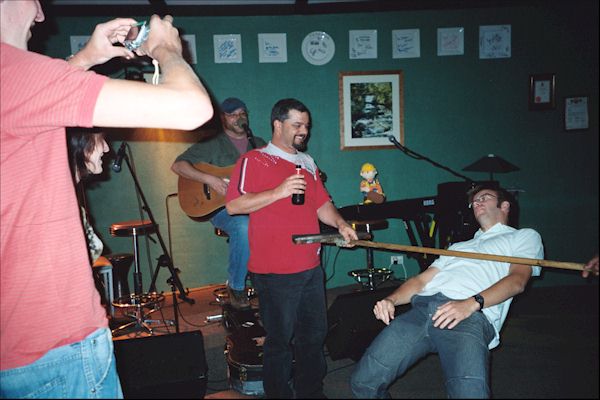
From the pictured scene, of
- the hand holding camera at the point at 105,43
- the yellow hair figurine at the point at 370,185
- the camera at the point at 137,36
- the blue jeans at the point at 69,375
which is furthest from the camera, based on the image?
the yellow hair figurine at the point at 370,185

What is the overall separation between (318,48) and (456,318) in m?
4.10

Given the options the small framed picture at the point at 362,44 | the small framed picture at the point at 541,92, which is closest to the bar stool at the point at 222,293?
the small framed picture at the point at 362,44

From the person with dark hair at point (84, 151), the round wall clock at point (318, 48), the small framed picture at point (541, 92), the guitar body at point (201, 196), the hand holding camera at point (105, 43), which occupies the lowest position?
the guitar body at point (201, 196)

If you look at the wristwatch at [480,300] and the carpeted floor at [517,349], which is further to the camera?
the wristwatch at [480,300]

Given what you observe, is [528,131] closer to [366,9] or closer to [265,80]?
[366,9]

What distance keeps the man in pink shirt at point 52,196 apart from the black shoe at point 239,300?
9.04 feet

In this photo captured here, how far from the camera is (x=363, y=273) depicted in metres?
5.21

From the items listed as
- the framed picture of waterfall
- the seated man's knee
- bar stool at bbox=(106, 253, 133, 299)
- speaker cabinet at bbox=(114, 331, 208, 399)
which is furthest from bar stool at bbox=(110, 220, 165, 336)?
the seated man's knee

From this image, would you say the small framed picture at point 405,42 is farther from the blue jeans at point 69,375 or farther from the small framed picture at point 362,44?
the blue jeans at point 69,375

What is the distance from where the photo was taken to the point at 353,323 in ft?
10.00

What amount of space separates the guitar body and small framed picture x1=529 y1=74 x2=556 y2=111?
13.7 ft

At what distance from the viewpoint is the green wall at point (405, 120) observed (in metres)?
5.21

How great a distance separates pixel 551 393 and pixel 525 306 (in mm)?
4450

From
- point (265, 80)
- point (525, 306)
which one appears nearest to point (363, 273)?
point (525, 306)
